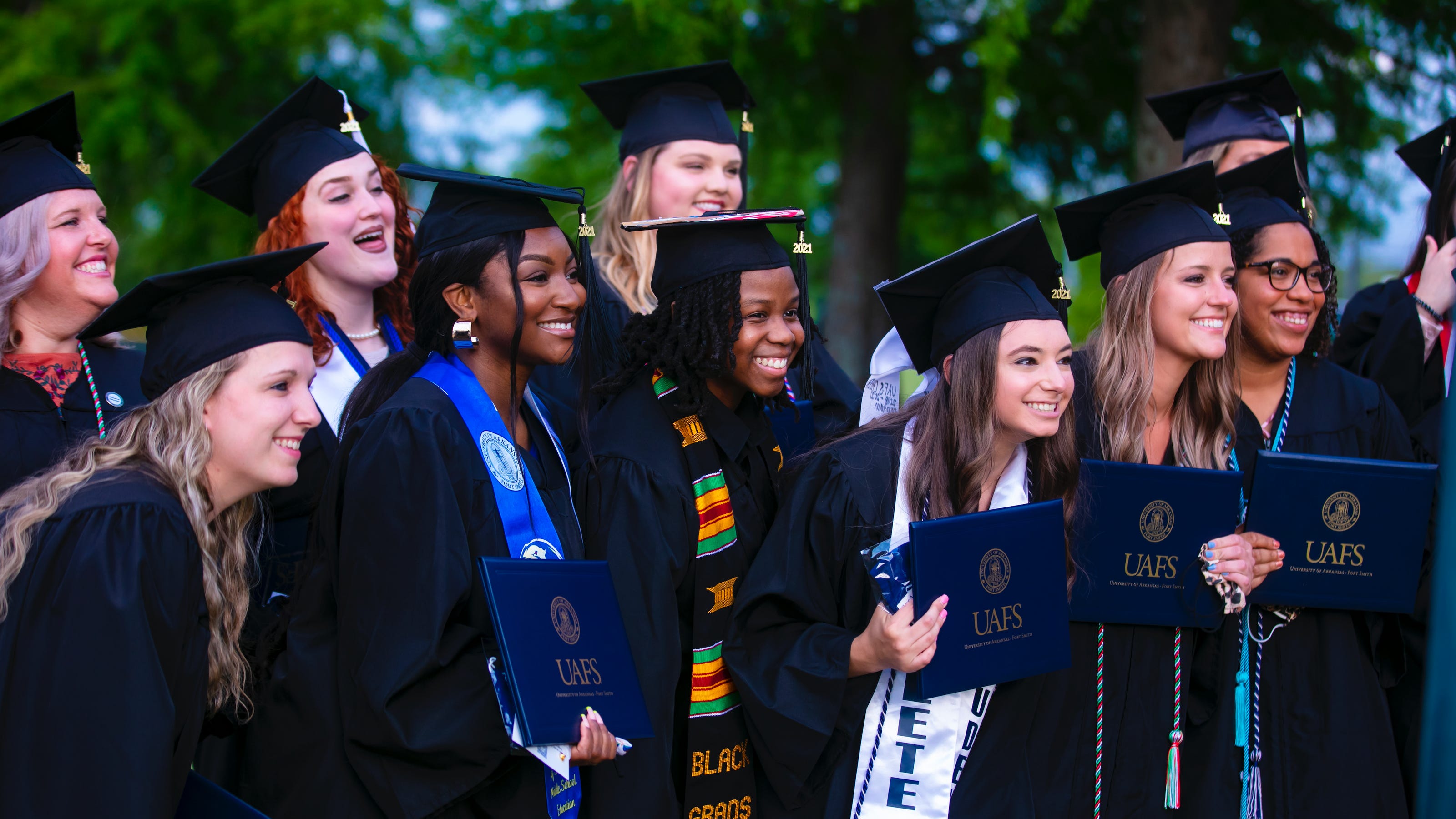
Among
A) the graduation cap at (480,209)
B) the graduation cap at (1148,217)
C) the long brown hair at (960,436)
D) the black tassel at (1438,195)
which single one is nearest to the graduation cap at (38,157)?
the graduation cap at (480,209)

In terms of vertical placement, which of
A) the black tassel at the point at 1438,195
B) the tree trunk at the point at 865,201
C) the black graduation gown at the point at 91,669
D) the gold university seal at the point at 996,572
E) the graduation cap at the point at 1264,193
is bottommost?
the black graduation gown at the point at 91,669

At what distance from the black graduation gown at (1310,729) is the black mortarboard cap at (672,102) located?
7.59 ft

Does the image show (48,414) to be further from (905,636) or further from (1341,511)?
(1341,511)

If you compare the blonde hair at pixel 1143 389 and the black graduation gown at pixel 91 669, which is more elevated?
the blonde hair at pixel 1143 389

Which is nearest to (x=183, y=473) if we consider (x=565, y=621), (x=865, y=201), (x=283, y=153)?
(x=565, y=621)

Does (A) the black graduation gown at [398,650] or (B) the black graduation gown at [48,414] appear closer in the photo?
(A) the black graduation gown at [398,650]

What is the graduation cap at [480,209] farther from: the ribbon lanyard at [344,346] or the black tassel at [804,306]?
the ribbon lanyard at [344,346]

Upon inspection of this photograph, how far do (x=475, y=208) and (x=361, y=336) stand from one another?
1.13 m

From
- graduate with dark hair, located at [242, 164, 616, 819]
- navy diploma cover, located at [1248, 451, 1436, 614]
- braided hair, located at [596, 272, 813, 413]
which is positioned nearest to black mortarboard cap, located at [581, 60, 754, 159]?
braided hair, located at [596, 272, 813, 413]

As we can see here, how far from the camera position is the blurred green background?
658 cm

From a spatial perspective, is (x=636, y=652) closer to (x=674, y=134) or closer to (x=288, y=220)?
(x=288, y=220)

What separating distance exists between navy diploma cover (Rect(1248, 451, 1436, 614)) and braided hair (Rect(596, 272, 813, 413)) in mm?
1577

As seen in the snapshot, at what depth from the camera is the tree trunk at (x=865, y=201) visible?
26.1 feet

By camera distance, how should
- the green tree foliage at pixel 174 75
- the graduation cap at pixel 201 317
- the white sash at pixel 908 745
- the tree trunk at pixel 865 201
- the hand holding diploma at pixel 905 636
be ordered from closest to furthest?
the graduation cap at pixel 201 317
the hand holding diploma at pixel 905 636
the white sash at pixel 908 745
the tree trunk at pixel 865 201
the green tree foliage at pixel 174 75
